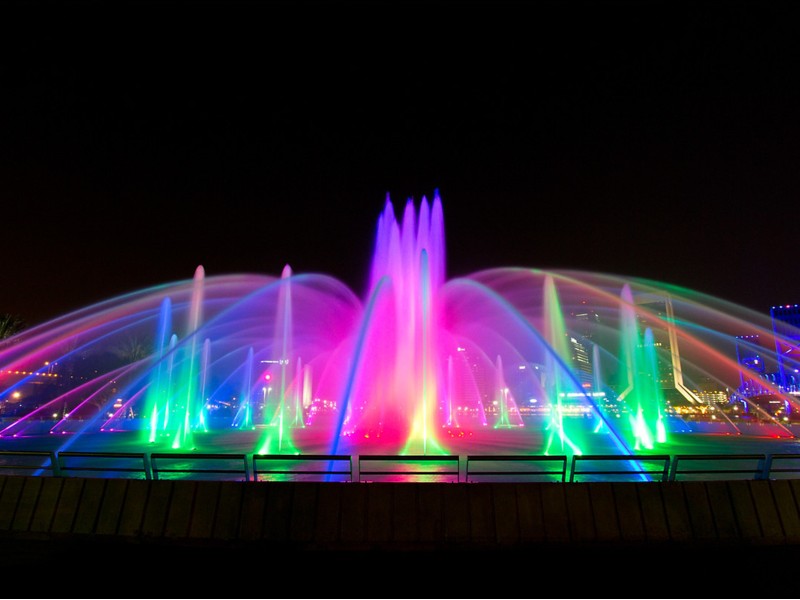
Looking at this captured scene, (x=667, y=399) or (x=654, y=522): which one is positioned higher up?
(x=667, y=399)

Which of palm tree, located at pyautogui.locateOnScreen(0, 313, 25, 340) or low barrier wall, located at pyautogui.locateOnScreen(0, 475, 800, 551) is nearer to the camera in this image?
low barrier wall, located at pyautogui.locateOnScreen(0, 475, 800, 551)

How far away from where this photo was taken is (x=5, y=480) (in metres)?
8.95

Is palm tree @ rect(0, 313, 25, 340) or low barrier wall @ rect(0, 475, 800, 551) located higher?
palm tree @ rect(0, 313, 25, 340)

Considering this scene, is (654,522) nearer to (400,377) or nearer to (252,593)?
(252,593)

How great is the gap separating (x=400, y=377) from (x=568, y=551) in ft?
47.1

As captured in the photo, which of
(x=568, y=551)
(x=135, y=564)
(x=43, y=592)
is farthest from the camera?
(x=568, y=551)

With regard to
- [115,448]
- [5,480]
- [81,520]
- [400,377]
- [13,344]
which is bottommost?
[81,520]

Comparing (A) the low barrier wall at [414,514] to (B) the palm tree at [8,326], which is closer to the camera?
(A) the low barrier wall at [414,514]

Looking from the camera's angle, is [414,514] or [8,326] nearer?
[414,514]

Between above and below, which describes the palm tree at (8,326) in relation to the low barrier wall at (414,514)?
above

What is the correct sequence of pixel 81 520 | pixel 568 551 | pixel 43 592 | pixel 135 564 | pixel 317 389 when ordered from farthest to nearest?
pixel 317 389
pixel 81 520
pixel 568 551
pixel 135 564
pixel 43 592

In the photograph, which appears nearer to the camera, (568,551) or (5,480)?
(568,551)

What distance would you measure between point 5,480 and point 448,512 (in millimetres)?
7887

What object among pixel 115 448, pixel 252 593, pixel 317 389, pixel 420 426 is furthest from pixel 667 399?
pixel 252 593
